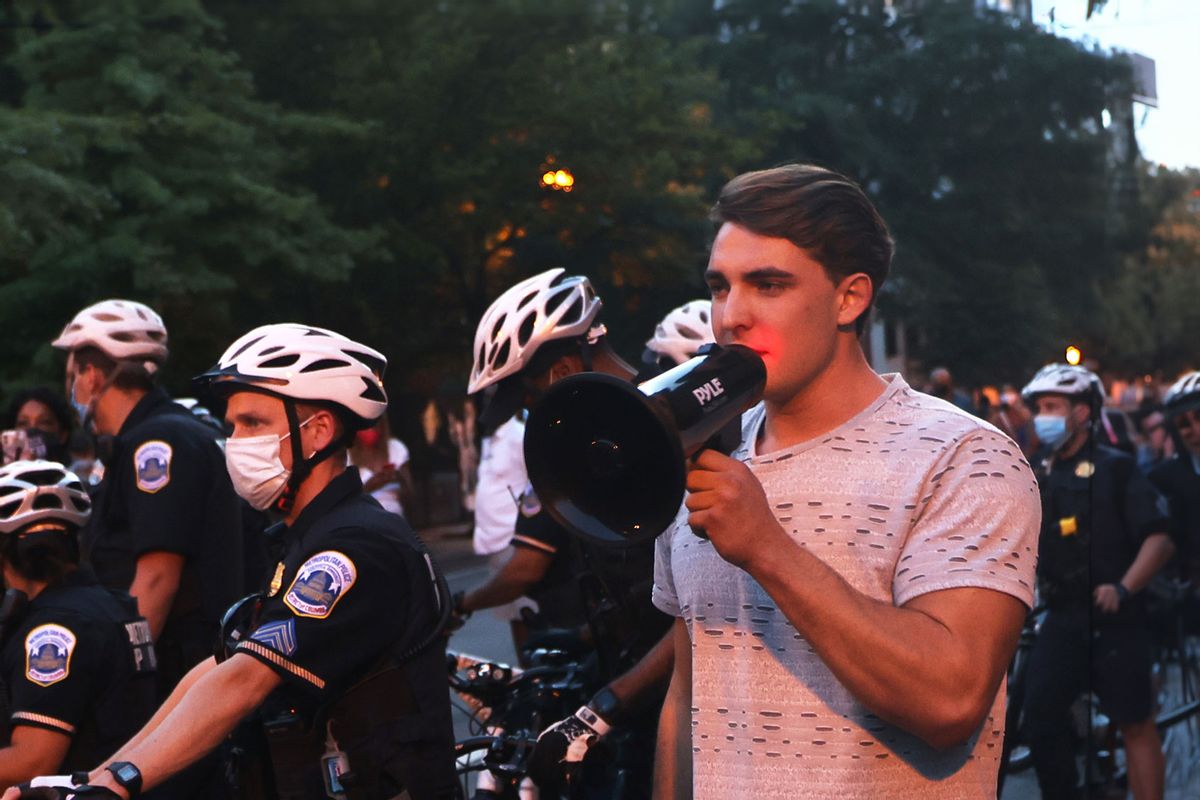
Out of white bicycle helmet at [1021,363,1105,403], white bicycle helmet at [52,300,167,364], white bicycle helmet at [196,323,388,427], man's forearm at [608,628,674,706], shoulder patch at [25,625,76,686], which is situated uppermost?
white bicycle helmet at [1021,363,1105,403]

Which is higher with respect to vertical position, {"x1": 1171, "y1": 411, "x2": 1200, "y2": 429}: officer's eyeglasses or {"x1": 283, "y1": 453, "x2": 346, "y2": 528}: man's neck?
{"x1": 1171, "y1": 411, "x2": 1200, "y2": 429}: officer's eyeglasses

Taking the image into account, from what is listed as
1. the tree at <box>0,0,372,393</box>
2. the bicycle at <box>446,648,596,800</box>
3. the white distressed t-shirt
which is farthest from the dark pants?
the tree at <box>0,0,372,393</box>

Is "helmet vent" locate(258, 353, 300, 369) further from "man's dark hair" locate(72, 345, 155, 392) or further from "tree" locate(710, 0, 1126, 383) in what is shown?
"tree" locate(710, 0, 1126, 383)

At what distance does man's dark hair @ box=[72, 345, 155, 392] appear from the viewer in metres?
6.21

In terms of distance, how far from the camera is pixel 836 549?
2592 mm

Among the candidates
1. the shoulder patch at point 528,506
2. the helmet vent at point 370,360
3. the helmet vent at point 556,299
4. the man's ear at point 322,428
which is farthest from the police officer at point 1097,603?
the man's ear at point 322,428

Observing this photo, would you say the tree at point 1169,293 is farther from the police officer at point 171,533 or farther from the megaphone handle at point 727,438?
the megaphone handle at point 727,438

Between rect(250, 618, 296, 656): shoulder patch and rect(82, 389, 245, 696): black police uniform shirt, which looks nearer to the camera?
rect(250, 618, 296, 656): shoulder patch

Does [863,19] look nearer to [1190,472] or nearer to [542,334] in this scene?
[1190,472]

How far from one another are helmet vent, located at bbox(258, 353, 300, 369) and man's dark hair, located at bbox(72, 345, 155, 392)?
7.10ft

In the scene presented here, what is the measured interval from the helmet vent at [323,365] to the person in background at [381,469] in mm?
6655

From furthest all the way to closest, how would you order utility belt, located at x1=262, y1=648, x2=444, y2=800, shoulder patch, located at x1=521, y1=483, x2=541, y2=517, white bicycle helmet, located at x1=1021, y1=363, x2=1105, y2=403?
white bicycle helmet, located at x1=1021, y1=363, x2=1105, y2=403 < shoulder patch, located at x1=521, y1=483, x2=541, y2=517 < utility belt, located at x1=262, y1=648, x2=444, y2=800

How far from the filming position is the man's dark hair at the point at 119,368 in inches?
244

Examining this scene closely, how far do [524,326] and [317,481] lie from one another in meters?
1.34
